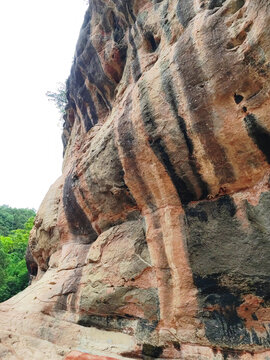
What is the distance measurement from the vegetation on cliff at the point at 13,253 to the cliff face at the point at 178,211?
1002 cm

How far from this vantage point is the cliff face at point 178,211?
3602 millimetres

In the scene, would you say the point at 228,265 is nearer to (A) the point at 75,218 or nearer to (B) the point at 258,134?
(B) the point at 258,134

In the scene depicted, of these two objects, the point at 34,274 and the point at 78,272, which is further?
the point at 34,274

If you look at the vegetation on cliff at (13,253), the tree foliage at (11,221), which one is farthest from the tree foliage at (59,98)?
the tree foliage at (11,221)

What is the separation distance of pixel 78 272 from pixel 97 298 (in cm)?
110

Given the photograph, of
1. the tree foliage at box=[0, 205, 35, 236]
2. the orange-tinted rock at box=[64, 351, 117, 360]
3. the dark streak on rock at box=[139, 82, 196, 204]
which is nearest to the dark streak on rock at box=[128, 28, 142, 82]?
the dark streak on rock at box=[139, 82, 196, 204]

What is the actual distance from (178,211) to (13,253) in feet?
68.1

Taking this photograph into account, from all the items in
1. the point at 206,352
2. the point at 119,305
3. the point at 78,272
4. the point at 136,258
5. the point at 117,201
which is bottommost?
the point at 206,352

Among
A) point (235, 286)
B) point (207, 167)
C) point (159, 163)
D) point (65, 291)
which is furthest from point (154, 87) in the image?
point (65, 291)

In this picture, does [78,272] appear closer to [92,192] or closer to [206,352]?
[92,192]

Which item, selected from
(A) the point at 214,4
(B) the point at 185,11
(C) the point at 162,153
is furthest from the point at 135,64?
(C) the point at 162,153

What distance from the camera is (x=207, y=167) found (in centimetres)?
421

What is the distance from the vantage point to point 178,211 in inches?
180

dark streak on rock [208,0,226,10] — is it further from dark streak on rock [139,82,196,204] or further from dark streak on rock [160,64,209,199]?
dark streak on rock [139,82,196,204]
